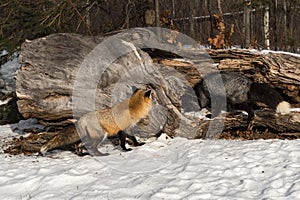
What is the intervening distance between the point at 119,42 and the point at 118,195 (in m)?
3.75

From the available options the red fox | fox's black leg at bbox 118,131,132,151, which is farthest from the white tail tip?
fox's black leg at bbox 118,131,132,151

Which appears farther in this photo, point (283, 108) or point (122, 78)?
point (122, 78)

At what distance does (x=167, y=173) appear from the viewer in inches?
178

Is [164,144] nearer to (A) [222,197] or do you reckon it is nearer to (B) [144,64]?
(B) [144,64]

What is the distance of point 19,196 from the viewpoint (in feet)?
13.3

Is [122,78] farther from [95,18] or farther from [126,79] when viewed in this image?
[95,18]

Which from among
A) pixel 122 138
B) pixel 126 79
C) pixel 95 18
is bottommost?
pixel 122 138

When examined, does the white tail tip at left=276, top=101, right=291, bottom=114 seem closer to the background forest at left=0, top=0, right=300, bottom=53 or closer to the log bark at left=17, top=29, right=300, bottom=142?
the log bark at left=17, top=29, right=300, bottom=142

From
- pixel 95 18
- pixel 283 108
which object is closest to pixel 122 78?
pixel 283 108

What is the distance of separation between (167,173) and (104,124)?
1.58 metres

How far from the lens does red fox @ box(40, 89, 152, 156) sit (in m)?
5.54

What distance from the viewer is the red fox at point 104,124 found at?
5539 millimetres

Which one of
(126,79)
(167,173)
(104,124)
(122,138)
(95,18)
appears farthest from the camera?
(95,18)

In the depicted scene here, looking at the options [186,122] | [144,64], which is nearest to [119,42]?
[144,64]
